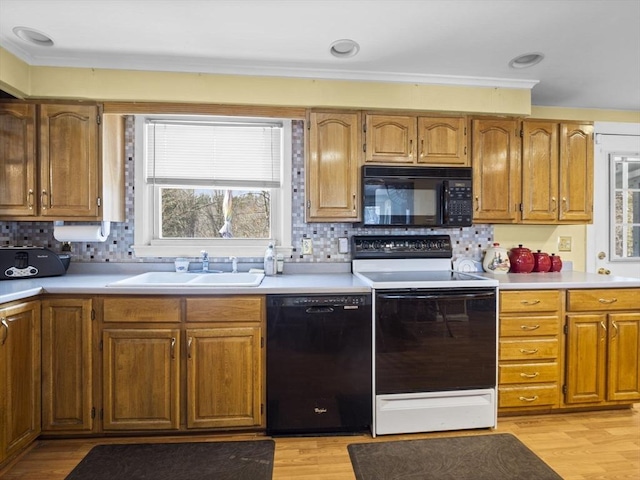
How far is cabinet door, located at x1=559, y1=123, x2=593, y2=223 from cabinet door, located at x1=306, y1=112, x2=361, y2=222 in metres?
1.57

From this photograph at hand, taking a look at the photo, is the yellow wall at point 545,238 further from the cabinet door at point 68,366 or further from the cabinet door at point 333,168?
the cabinet door at point 68,366

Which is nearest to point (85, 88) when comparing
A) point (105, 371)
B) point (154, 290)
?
point (154, 290)

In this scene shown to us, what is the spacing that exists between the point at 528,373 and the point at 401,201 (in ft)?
4.54

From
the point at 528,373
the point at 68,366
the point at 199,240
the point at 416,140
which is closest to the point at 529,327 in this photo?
the point at 528,373

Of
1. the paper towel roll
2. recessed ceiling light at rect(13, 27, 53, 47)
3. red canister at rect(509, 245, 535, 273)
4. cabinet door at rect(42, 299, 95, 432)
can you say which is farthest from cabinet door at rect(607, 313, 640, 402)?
recessed ceiling light at rect(13, 27, 53, 47)

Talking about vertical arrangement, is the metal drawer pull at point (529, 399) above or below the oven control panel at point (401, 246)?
below

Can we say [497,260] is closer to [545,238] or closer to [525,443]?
[545,238]

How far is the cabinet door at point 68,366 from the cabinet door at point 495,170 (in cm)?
266

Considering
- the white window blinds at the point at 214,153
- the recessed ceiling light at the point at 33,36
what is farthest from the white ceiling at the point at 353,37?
the white window blinds at the point at 214,153

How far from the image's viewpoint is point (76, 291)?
6.75ft

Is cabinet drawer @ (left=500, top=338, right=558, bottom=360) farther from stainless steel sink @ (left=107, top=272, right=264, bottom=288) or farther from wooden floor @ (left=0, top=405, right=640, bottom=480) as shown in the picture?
stainless steel sink @ (left=107, top=272, right=264, bottom=288)

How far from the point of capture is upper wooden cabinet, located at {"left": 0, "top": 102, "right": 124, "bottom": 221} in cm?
235

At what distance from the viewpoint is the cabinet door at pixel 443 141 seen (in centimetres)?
259

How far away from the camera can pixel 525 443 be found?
6.94 feet
